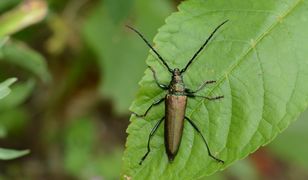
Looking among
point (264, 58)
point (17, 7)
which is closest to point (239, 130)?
point (264, 58)

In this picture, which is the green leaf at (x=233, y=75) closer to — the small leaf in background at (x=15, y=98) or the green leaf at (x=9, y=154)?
the green leaf at (x=9, y=154)

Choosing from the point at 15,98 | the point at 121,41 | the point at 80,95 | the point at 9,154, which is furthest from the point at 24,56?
the point at 80,95

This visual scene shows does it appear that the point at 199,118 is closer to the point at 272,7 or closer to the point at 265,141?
the point at 265,141

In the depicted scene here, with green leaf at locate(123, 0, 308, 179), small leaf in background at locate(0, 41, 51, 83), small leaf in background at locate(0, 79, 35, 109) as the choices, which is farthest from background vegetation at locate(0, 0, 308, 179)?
green leaf at locate(123, 0, 308, 179)

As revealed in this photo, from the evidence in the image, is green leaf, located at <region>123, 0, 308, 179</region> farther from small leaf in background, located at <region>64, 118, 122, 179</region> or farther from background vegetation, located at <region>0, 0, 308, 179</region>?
small leaf in background, located at <region>64, 118, 122, 179</region>

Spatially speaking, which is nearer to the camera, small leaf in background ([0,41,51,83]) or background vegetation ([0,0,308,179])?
small leaf in background ([0,41,51,83])
